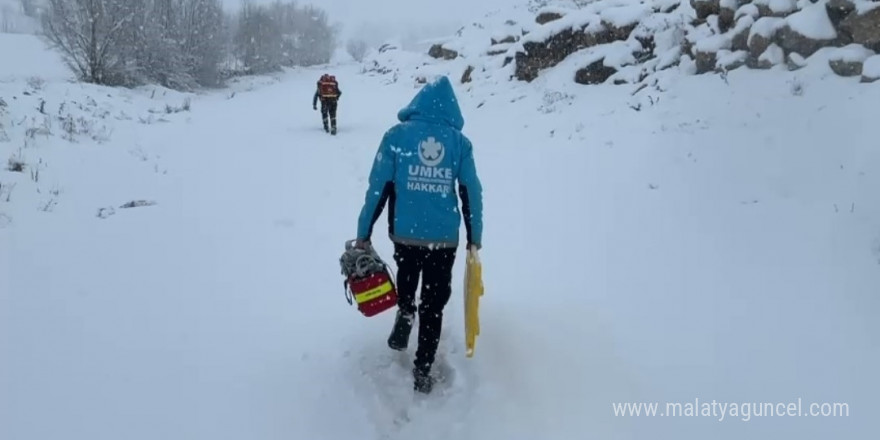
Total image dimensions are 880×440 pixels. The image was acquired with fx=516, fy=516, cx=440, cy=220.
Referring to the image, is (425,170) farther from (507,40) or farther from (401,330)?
(507,40)

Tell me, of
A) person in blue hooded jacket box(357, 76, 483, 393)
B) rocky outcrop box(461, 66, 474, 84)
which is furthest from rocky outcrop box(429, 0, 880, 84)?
person in blue hooded jacket box(357, 76, 483, 393)

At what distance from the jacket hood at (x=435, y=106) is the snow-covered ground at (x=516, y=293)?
5.79ft

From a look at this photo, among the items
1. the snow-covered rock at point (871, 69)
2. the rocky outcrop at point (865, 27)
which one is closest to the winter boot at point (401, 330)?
the snow-covered rock at point (871, 69)

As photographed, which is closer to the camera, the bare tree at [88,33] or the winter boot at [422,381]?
the winter boot at [422,381]

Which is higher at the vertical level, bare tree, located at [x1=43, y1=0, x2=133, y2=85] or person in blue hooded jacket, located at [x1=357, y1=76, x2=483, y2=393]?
bare tree, located at [x1=43, y1=0, x2=133, y2=85]

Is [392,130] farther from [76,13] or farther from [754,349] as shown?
[76,13]

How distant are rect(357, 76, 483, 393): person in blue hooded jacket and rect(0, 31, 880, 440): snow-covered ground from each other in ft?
3.02

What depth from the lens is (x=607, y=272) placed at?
191 inches

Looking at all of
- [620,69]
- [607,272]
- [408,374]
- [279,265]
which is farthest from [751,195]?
[620,69]

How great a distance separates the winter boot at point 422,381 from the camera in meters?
3.44

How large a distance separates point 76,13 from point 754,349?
2985cm

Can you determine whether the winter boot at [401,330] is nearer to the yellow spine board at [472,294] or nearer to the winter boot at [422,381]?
the winter boot at [422,381]

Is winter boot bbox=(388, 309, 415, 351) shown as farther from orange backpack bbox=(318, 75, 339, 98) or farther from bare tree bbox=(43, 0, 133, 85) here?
bare tree bbox=(43, 0, 133, 85)

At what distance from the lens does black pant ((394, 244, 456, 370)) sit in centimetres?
327
